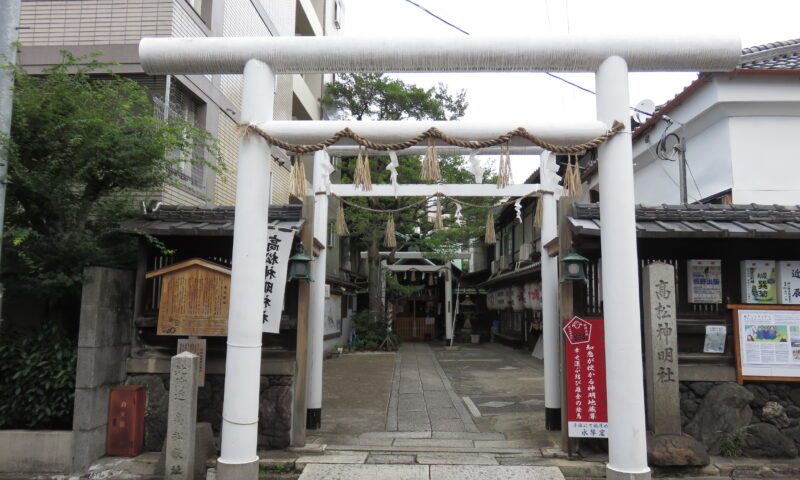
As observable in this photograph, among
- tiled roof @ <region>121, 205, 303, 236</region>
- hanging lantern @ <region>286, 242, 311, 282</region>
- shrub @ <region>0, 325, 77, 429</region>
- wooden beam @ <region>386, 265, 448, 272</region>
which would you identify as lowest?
shrub @ <region>0, 325, 77, 429</region>

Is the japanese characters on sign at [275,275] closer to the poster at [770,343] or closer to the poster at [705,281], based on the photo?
the poster at [705,281]

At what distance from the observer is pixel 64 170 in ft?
23.3

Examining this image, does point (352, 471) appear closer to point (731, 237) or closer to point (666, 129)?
point (731, 237)

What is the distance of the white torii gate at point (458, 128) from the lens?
5.59 metres

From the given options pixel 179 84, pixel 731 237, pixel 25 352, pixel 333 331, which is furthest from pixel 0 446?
pixel 333 331

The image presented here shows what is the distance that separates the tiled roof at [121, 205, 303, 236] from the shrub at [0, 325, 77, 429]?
197 centimetres

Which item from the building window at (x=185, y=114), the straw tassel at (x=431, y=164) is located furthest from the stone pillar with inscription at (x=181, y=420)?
the building window at (x=185, y=114)

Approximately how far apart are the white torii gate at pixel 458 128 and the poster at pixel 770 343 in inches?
116

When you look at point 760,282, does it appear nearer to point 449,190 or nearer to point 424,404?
point 449,190

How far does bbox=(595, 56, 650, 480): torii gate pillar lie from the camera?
5527 millimetres

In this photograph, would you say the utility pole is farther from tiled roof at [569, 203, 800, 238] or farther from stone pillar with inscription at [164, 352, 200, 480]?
tiled roof at [569, 203, 800, 238]

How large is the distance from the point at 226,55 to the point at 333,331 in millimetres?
17783

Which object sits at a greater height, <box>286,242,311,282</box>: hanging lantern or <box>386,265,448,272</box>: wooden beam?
<box>386,265,448,272</box>: wooden beam

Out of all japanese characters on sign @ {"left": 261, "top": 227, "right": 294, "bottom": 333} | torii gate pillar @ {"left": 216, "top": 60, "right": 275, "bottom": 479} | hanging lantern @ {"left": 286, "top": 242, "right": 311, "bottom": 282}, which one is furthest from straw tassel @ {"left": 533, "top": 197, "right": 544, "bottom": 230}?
torii gate pillar @ {"left": 216, "top": 60, "right": 275, "bottom": 479}
